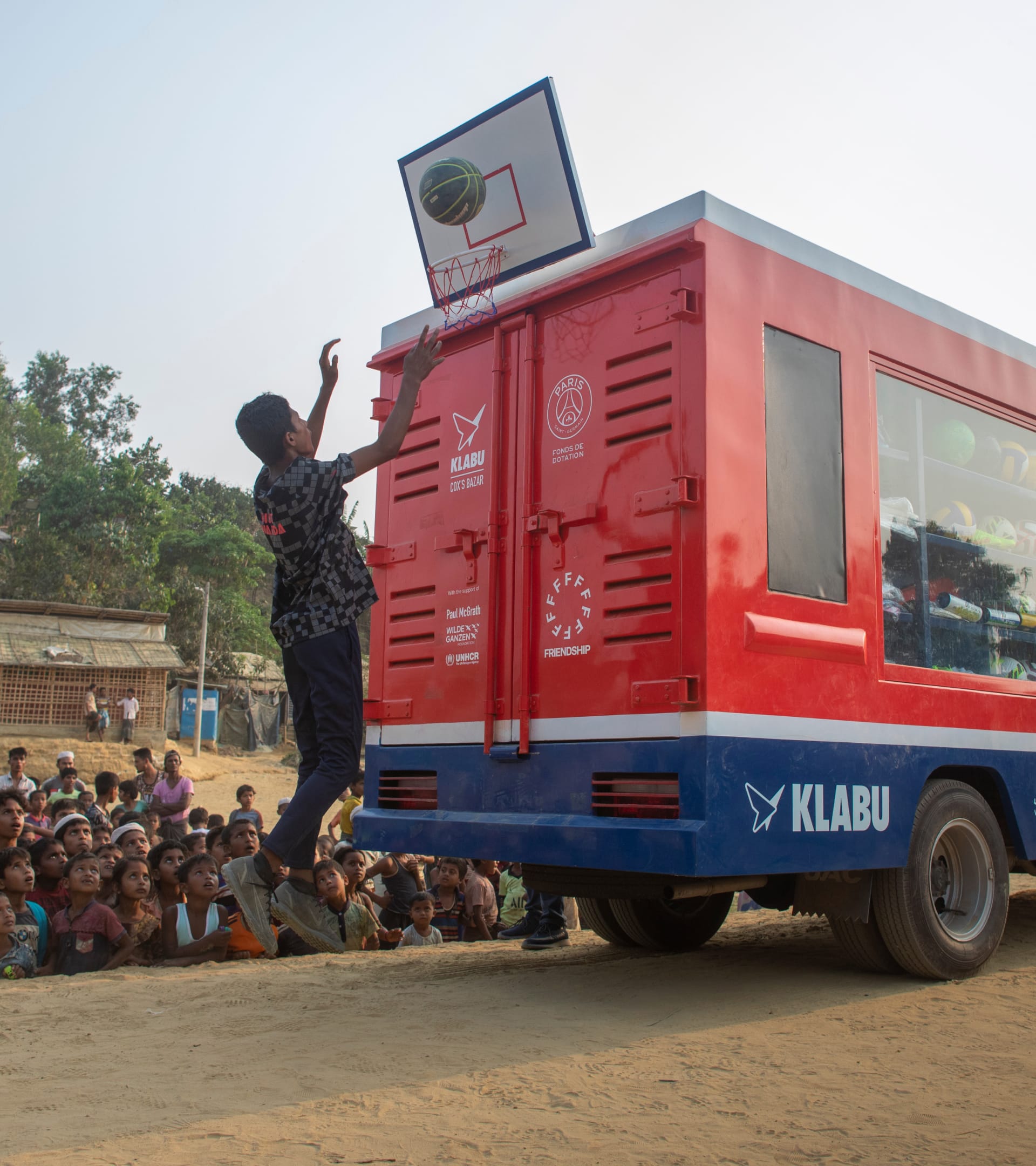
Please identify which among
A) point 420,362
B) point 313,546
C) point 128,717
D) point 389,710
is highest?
point 420,362

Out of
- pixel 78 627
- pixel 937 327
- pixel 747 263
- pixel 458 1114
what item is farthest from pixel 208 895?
pixel 78 627

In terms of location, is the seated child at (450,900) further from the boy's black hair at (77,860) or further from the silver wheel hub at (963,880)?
the silver wheel hub at (963,880)

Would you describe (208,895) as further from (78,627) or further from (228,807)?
(78,627)

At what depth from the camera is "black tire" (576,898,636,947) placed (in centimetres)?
608

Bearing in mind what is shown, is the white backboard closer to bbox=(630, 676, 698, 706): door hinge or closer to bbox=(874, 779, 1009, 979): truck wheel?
bbox=(630, 676, 698, 706): door hinge

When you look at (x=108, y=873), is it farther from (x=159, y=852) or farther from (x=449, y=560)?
(x=449, y=560)

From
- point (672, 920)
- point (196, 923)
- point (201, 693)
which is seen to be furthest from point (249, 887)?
point (201, 693)

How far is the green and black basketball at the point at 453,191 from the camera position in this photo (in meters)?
5.10

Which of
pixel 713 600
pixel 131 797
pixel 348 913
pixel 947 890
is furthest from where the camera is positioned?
pixel 131 797

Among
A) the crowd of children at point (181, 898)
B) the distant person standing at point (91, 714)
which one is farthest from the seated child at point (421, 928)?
the distant person standing at point (91, 714)

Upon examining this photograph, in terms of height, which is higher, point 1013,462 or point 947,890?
point 1013,462

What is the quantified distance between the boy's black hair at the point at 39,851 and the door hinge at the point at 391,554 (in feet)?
8.49

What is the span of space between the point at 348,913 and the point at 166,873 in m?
1.16

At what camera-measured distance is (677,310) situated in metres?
4.52
